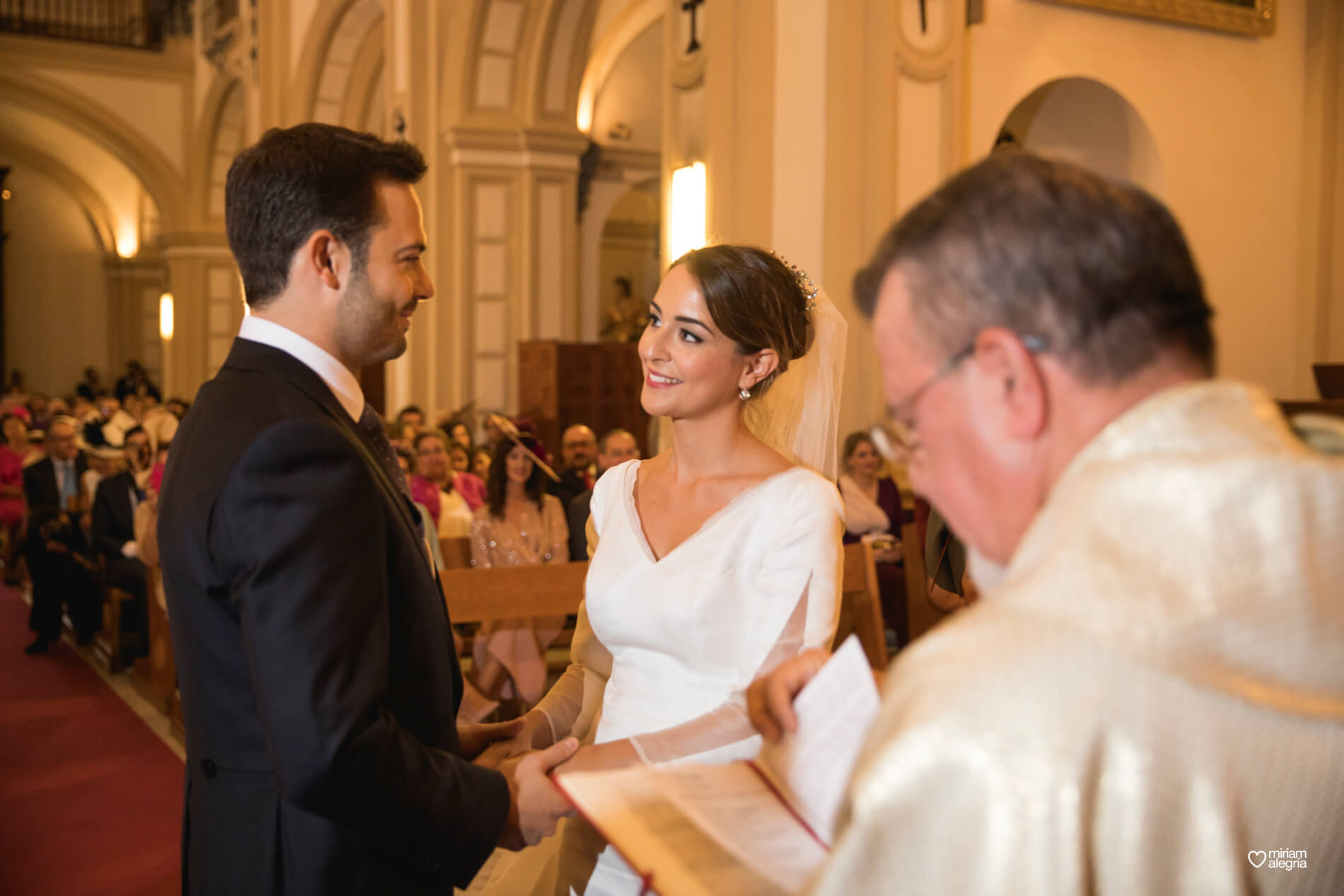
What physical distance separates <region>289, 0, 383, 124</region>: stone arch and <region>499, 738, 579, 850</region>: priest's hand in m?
12.9

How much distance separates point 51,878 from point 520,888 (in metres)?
2.72

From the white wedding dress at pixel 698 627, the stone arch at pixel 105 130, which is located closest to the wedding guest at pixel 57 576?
the white wedding dress at pixel 698 627

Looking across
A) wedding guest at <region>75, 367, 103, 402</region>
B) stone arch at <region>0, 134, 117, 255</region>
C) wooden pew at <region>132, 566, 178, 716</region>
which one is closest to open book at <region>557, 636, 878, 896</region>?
wooden pew at <region>132, 566, 178, 716</region>

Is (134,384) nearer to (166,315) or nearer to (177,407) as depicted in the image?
(166,315)

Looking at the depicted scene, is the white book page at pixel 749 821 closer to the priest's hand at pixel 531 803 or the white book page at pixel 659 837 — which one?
the white book page at pixel 659 837

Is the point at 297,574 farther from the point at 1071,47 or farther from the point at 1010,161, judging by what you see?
the point at 1071,47

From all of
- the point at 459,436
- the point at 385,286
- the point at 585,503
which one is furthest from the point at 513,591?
the point at 459,436

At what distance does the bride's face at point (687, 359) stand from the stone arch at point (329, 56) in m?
12.2

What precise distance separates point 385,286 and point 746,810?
968mm

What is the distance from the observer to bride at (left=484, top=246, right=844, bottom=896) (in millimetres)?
2035

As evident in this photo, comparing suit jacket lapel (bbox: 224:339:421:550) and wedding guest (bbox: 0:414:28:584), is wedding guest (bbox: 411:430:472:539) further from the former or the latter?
suit jacket lapel (bbox: 224:339:421:550)

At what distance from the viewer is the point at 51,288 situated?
21.9m

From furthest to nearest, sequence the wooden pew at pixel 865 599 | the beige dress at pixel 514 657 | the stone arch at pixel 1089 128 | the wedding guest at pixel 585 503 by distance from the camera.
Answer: the stone arch at pixel 1089 128
the wedding guest at pixel 585 503
the beige dress at pixel 514 657
the wooden pew at pixel 865 599

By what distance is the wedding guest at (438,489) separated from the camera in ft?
22.2
